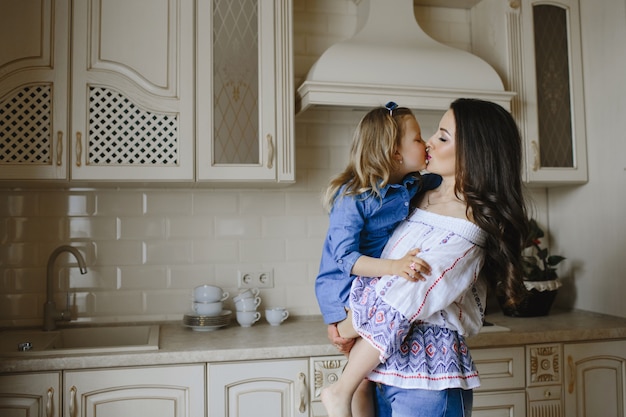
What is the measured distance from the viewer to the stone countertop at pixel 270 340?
205cm

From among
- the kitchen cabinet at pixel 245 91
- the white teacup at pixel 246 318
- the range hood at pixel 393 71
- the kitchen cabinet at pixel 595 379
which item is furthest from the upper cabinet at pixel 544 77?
the white teacup at pixel 246 318

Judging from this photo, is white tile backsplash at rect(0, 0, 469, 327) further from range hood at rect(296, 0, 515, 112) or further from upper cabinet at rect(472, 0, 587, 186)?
upper cabinet at rect(472, 0, 587, 186)

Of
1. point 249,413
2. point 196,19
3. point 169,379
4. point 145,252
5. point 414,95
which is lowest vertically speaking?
point 249,413

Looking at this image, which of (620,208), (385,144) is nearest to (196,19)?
(385,144)

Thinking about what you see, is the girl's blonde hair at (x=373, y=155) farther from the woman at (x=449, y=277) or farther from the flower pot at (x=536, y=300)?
the flower pot at (x=536, y=300)

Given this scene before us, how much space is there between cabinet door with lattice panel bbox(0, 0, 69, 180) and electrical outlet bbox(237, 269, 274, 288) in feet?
2.92

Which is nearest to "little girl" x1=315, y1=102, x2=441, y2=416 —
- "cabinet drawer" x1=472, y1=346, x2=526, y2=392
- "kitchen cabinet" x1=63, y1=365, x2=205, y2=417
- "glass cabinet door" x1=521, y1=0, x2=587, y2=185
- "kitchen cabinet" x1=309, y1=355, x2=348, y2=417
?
"kitchen cabinet" x1=309, y1=355, x2=348, y2=417

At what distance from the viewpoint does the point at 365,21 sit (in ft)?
8.77

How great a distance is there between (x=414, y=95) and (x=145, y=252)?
135 centimetres

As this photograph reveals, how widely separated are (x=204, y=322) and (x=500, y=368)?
119 centimetres

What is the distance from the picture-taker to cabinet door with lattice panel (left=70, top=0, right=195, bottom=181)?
A: 232 cm

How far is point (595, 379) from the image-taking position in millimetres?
2492

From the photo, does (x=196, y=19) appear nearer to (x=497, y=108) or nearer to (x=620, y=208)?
(x=497, y=108)

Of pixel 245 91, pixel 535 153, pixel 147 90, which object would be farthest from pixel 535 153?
pixel 147 90
